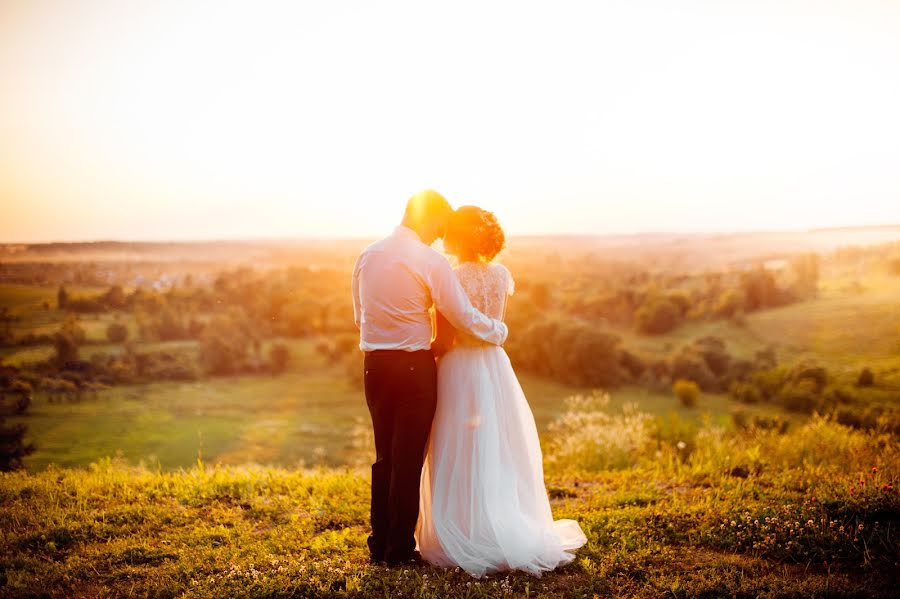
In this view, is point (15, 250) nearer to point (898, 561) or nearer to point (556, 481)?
point (556, 481)

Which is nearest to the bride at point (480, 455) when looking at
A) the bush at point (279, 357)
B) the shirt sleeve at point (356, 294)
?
the shirt sleeve at point (356, 294)

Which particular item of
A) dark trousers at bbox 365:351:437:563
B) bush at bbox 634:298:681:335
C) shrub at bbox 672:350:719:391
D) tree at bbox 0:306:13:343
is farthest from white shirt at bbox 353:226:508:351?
bush at bbox 634:298:681:335

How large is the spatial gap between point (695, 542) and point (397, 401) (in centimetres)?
245

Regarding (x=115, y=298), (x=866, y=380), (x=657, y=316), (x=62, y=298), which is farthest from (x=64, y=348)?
(x=866, y=380)

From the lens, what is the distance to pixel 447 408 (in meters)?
4.82

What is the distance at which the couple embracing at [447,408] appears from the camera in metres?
4.50

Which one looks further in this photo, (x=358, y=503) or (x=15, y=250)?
(x=15, y=250)

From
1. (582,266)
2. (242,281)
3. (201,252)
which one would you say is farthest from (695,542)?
(582,266)

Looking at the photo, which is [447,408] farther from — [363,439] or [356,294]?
[363,439]

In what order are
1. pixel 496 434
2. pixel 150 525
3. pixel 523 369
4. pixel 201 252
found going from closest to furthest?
pixel 496 434 → pixel 150 525 → pixel 201 252 → pixel 523 369

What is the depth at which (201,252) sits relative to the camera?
28672mm

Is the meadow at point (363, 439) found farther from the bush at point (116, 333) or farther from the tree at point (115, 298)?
the tree at point (115, 298)

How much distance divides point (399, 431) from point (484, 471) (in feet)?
2.21

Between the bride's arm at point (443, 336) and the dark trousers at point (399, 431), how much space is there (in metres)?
0.24
